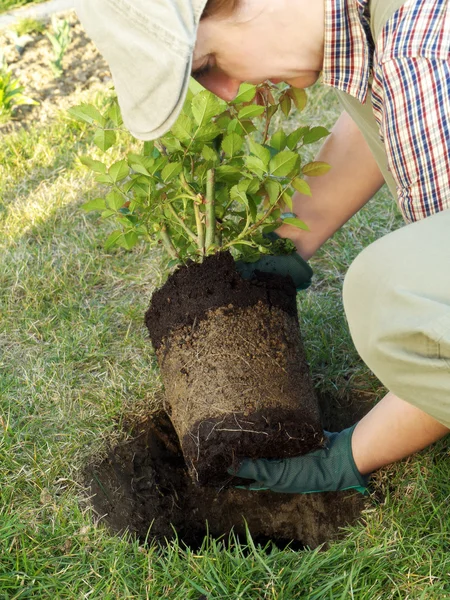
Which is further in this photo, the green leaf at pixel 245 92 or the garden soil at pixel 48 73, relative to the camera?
the garden soil at pixel 48 73

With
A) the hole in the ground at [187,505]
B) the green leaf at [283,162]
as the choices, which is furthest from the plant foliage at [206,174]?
the hole in the ground at [187,505]

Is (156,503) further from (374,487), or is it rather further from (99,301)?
(99,301)

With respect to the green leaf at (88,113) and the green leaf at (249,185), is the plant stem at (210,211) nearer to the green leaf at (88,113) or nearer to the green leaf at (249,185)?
the green leaf at (249,185)

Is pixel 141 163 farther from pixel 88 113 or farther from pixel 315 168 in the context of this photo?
pixel 315 168

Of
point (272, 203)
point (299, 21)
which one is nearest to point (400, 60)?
point (299, 21)

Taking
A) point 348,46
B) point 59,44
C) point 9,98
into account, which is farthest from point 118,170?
point 59,44

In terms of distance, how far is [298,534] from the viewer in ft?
6.03

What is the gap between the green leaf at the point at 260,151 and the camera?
1.60 meters

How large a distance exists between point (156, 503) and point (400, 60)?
4.04ft

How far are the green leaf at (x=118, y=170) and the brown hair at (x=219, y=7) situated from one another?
0.46m

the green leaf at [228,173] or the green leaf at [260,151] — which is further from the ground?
the green leaf at [260,151]

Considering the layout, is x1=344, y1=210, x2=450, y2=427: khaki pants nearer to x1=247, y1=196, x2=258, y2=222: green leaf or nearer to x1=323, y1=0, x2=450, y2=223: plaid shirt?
x1=323, y1=0, x2=450, y2=223: plaid shirt

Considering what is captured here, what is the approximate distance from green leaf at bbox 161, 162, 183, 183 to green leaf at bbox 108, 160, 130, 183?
4.2 inches

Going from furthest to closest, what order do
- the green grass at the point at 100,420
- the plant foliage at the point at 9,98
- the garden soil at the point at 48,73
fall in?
the garden soil at the point at 48,73
the plant foliage at the point at 9,98
the green grass at the point at 100,420
